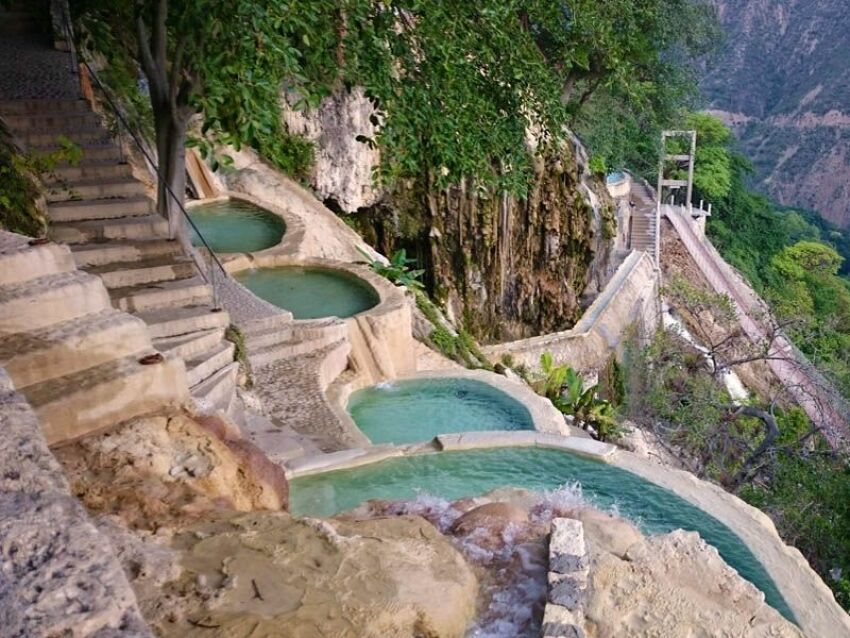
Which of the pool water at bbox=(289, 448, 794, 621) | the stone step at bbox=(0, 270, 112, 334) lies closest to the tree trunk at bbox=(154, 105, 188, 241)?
the pool water at bbox=(289, 448, 794, 621)

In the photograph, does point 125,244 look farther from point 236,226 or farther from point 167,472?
point 236,226

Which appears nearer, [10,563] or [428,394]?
[10,563]

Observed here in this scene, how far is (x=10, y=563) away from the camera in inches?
73.5

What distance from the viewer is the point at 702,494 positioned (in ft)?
22.4

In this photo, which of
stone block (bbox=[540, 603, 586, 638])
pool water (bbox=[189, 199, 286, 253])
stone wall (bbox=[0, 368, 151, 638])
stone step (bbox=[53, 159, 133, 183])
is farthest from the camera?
pool water (bbox=[189, 199, 286, 253])

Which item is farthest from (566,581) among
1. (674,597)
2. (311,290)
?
(311,290)

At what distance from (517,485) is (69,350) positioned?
422cm

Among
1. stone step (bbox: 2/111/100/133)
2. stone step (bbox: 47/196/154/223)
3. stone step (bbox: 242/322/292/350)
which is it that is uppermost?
stone step (bbox: 2/111/100/133)

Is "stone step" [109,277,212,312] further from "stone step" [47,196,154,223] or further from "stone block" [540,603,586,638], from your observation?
"stone block" [540,603,586,638]

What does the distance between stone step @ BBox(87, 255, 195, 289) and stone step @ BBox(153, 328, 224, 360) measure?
886 mm

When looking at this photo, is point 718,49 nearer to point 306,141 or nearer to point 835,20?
point 306,141

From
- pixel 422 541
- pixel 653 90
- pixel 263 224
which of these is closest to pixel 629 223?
pixel 653 90

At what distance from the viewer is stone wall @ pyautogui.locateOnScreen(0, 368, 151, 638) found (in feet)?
5.70

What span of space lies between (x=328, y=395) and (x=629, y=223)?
20.5m
